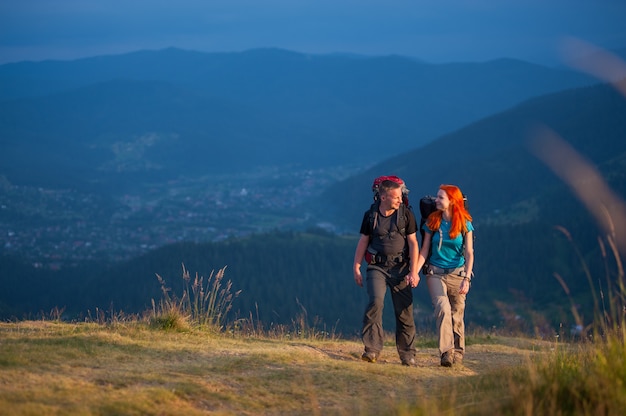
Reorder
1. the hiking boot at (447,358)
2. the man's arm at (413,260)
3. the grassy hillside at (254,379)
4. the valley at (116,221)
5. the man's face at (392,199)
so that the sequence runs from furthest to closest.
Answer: the valley at (116,221), the hiking boot at (447,358), the man's arm at (413,260), the man's face at (392,199), the grassy hillside at (254,379)

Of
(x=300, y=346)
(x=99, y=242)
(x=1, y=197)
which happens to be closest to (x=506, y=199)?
(x=99, y=242)

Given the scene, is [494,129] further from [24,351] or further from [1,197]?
[24,351]

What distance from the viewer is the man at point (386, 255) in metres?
9.54

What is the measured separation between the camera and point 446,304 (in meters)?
9.52

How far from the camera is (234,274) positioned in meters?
93.4

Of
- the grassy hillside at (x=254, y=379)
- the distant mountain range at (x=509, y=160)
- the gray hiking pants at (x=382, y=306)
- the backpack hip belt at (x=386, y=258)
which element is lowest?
the grassy hillside at (x=254, y=379)

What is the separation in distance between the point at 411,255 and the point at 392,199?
82 centimetres

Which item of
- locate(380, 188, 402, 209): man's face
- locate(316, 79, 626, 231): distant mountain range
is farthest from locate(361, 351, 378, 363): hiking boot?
locate(316, 79, 626, 231): distant mountain range

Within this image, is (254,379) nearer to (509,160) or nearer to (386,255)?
(386,255)

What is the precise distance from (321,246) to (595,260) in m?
37.5

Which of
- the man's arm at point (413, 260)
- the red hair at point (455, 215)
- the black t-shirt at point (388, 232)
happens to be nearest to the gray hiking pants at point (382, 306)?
the man's arm at point (413, 260)

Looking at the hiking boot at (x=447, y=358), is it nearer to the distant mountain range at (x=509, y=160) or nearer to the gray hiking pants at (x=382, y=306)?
the gray hiking pants at (x=382, y=306)

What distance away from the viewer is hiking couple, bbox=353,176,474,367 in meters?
9.48

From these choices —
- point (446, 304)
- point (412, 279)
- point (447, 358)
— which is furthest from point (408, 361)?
point (412, 279)
